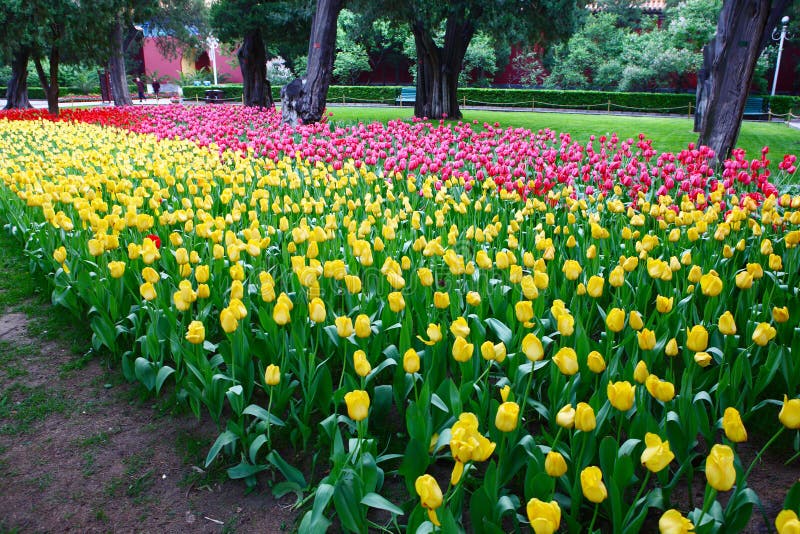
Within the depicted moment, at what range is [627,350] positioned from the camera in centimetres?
275

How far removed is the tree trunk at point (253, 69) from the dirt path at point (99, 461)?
19.9m

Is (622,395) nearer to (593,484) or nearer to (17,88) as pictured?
(593,484)

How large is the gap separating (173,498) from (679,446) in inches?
71.9

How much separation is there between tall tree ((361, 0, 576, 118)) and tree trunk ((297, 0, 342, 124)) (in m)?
3.43

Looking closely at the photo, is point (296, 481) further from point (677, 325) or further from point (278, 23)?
point (278, 23)

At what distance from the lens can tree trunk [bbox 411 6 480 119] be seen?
62.4 feet

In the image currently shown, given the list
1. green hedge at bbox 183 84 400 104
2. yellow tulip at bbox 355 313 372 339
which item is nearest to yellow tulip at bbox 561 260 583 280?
yellow tulip at bbox 355 313 372 339

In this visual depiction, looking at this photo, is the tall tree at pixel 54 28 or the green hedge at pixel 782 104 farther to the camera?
the green hedge at pixel 782 104

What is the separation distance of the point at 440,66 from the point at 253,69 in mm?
6861

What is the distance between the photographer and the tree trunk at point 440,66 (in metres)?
19.0

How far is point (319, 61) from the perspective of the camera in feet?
45.0

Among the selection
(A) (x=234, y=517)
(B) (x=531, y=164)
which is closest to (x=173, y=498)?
(A) (x=234, y=517)

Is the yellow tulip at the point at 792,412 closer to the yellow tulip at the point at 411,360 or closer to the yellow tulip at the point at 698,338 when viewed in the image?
the yellow tulip at the point at 698,338

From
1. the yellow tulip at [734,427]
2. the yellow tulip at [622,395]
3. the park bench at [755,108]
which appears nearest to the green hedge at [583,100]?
the park bench at [755,108]
